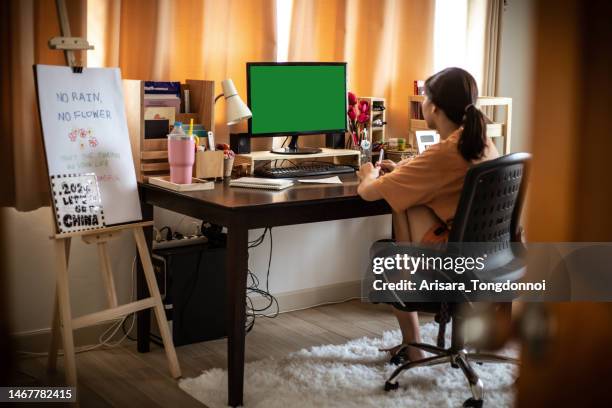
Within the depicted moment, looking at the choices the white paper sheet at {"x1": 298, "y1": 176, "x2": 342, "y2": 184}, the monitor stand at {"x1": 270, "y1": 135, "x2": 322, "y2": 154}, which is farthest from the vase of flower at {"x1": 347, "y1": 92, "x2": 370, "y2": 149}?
the white paper sheet at {"x1": 298, "y1": 176, "x2": 342, "y2": 184}

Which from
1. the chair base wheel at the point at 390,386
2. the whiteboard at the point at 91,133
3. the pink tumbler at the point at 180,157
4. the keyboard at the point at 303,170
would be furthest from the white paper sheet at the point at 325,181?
the chair base wheel at the point at 390,386

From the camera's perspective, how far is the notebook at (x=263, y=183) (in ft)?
9.02

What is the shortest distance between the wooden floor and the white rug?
0.12 m

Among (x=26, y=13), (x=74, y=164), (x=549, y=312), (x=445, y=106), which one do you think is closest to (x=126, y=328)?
(x=74, y=164)

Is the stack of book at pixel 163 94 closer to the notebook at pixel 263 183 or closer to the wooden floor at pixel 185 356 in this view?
the notebook at pixel 263 183

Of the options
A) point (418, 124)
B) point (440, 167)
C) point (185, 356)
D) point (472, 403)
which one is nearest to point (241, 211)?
point (440, 167)

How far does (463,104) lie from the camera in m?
2.49

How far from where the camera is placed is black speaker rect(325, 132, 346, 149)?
11.5ft

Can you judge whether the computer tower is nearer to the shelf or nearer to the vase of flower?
the vase of flower

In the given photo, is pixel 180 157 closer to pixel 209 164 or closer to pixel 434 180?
pixel 209 164

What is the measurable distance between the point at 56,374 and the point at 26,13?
134cm

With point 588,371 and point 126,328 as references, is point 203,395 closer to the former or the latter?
point 126,328

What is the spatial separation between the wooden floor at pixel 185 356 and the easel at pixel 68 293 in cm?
11

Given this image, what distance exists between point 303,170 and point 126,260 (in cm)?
86
